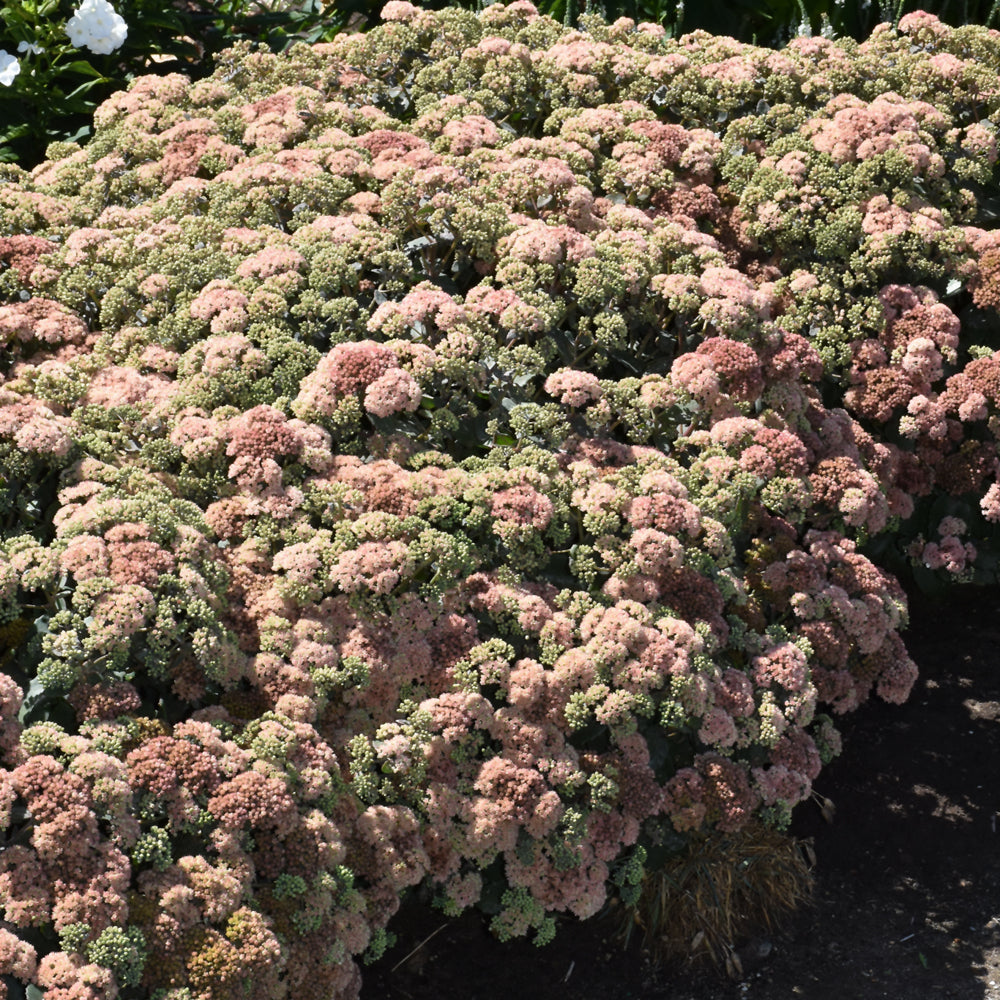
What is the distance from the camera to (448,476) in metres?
3.89

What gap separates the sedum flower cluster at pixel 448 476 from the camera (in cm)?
326

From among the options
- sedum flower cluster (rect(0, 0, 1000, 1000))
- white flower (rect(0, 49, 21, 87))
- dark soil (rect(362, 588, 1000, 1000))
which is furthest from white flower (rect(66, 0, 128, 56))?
dark soil (rect(362, 588, 1000, 1000))

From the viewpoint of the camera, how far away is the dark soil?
4227 millimetres

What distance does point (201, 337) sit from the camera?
443cm

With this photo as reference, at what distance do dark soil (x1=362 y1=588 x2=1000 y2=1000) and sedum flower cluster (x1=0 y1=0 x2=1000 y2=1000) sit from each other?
0.29 metres

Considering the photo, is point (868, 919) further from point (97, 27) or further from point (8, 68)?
point (8, 68)

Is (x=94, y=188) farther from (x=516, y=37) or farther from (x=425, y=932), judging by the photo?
(x=425, y=932)

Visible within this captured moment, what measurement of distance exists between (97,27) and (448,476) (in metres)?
3.60

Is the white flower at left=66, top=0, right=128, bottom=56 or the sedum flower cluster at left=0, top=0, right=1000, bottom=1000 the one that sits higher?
the white flower at left=66, top=0, right=128, bottom=56

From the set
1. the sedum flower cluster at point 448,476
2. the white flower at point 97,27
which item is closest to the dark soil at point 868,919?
the sedum flower cluster at point 448,476

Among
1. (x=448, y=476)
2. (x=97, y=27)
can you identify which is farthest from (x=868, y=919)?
(x=97, y=27)

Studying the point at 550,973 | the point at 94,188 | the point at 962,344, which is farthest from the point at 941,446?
the point at 94,188

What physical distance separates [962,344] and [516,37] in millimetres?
2237

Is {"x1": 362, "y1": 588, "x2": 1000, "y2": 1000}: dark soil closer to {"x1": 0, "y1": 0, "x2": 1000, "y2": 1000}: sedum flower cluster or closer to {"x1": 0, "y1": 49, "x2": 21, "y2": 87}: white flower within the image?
{"x1": 0, "y1": 0, "x2": 1000, "y2": 1000}: sedum flower cluster
